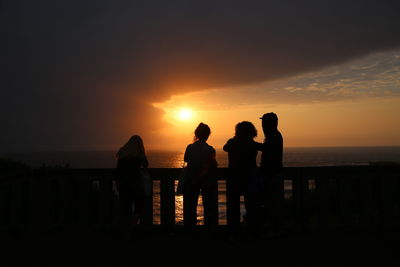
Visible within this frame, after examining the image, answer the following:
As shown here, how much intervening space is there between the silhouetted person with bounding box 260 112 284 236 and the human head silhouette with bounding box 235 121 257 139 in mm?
202

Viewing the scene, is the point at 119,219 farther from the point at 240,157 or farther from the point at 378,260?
the point at 378,260

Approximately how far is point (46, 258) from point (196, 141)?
2902mm

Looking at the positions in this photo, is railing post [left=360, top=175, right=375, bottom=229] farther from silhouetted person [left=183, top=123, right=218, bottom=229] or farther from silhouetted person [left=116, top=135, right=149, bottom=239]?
silhouetted person [left=116, top=135, right=149, bottom=239]

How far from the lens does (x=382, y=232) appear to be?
17.5ft

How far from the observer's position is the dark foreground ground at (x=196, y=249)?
4152mm

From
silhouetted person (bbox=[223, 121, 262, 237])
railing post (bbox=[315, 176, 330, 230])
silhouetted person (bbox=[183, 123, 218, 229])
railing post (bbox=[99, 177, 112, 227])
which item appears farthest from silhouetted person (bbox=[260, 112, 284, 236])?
railing post (bbox=[99, 177, 112, 227])

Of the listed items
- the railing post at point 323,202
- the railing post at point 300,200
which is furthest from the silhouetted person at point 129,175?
the railing post at point 323,202

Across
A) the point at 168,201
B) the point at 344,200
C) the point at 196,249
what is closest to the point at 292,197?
the point at 344,200

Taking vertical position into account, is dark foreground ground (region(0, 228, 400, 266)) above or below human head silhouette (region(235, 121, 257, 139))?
below

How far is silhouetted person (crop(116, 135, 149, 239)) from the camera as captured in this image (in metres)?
5.16

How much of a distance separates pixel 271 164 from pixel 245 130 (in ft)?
2.35

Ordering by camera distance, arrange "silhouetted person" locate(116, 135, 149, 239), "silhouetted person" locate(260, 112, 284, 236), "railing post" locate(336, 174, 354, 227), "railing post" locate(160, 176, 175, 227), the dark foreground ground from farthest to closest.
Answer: "railing post" locate(160, 176, 175, 227), "railing post" locate(336, 174, 354, 227), "silhouetted person" locate(116, 135, 149, 239), "silhouetted person" locate(260, 112, 284, 236), the dark foreground ground

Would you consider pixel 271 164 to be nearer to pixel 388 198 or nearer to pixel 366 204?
pixel 366 204

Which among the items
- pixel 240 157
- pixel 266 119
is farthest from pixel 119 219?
pixel 266 119
